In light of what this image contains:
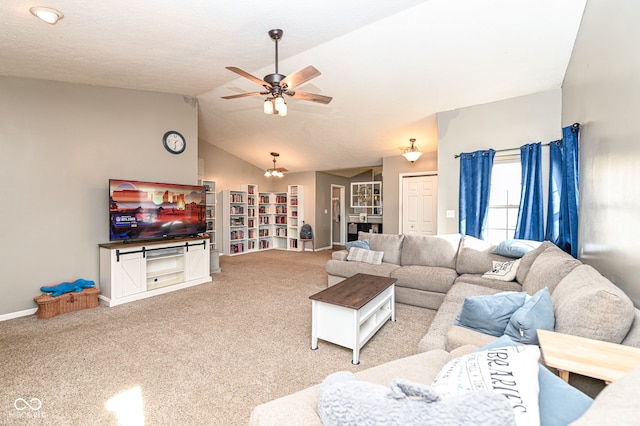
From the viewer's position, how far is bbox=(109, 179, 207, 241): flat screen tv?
150 inches

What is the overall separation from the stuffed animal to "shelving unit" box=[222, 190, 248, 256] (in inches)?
143

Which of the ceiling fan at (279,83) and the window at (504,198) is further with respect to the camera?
the window at (504,198)

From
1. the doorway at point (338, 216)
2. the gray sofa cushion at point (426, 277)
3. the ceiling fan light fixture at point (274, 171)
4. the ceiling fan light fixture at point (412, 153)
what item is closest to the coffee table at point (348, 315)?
the gray sofa cushion at point (426, 277)

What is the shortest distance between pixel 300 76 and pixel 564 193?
3.29 meters

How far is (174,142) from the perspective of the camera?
4656 millimetres

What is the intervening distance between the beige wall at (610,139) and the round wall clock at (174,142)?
5164 mm

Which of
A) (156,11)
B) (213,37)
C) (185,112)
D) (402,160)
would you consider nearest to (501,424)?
(156,11)

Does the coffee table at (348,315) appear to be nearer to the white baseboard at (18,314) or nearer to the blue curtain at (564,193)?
the blue curtain at (564,193)

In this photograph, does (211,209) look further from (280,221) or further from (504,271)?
(504,271)

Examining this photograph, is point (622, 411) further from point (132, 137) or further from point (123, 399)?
point (132, 137)

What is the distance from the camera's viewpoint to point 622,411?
54 centimetres

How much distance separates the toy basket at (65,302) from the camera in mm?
3232

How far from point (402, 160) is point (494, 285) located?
12.5ft

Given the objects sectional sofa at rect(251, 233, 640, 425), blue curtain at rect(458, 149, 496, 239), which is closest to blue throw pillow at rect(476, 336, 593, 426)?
sectional sofa at rect(251, 233, 640, 425)
